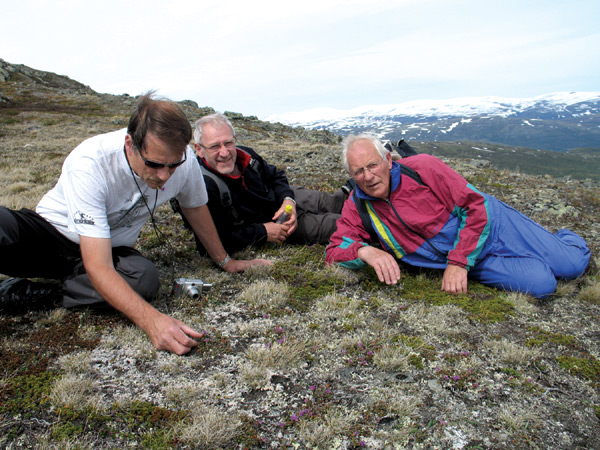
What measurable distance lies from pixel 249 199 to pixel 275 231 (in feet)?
2.34

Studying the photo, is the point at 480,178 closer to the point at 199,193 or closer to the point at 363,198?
the point at 363,198

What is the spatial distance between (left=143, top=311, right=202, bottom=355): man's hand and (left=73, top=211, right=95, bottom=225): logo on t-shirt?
3.61ft

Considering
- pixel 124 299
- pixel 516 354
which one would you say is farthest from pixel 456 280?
pixel 124 299

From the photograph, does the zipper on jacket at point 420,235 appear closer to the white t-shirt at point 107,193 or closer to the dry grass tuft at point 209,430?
the white t-shirt at point 107,193

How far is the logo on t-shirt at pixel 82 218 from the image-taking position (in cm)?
365

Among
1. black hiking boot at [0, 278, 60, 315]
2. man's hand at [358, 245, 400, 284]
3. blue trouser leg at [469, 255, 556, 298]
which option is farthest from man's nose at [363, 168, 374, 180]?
black hiking boot at [0, 278, 60, 315]

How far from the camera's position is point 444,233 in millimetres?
5316

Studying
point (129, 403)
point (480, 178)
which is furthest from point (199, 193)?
point (480, 178)

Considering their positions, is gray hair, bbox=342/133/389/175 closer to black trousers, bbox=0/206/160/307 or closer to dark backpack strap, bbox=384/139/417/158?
dark backpack strap, bbox=384/139/417/158

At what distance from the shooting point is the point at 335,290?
5254 mm

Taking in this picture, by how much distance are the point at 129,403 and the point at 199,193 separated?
263cm

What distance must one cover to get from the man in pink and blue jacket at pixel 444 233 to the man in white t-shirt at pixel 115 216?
2216 mm

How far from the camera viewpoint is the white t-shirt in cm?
372

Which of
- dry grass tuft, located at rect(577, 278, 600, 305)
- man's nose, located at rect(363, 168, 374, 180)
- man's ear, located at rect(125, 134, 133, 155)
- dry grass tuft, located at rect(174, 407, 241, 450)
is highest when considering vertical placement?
man's ear, located at rect(125, 134, 133, 155)
